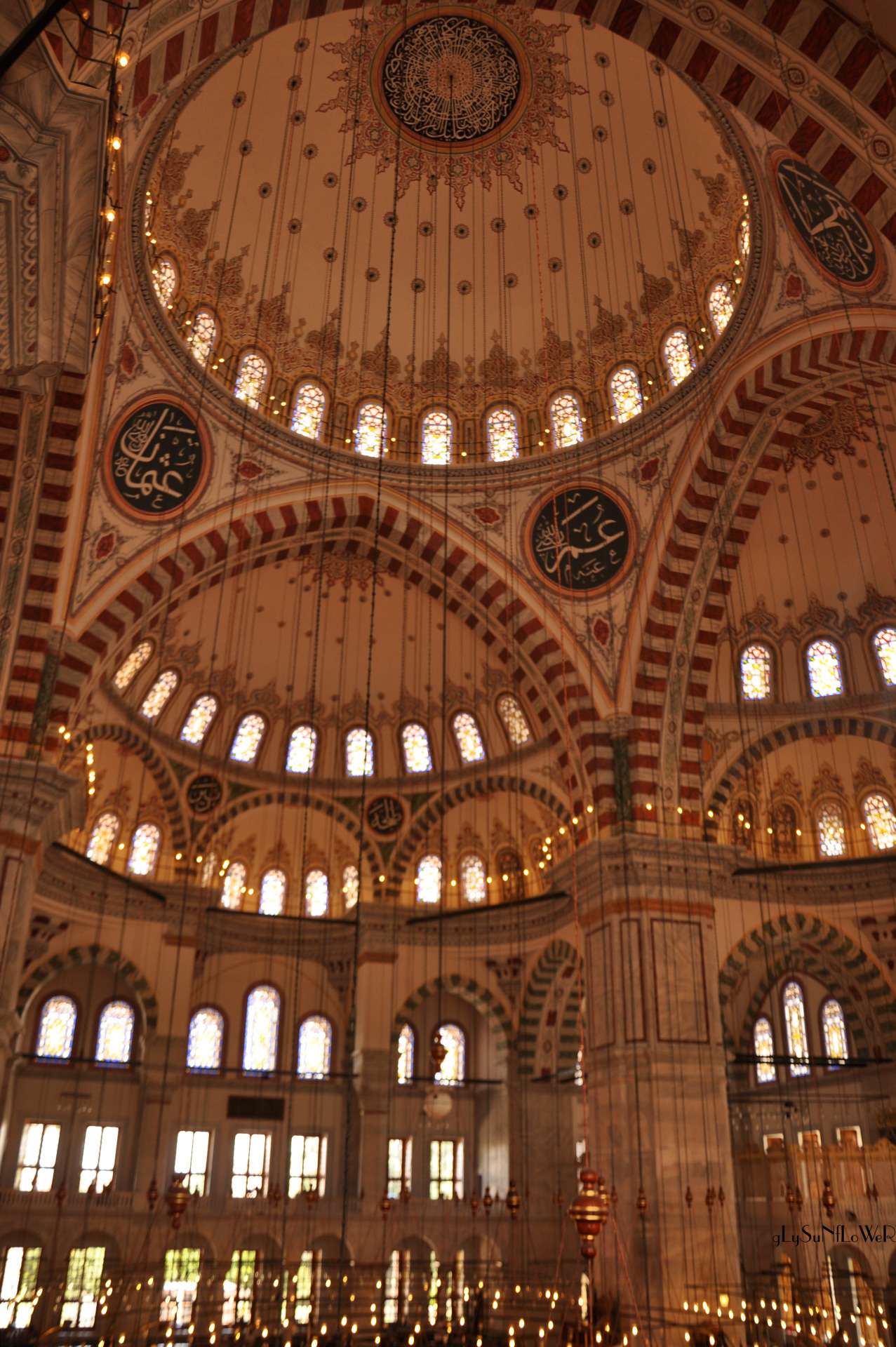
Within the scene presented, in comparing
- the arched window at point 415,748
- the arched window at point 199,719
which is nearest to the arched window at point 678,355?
the arched window at point 415,748

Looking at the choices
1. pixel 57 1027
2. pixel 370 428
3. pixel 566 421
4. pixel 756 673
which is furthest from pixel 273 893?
pixel 566 421

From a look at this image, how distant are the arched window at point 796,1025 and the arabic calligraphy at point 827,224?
12310 millimetres

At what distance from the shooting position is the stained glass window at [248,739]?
1875cm

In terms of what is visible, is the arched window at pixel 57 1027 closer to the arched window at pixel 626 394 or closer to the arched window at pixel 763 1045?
the arched window at pixel 763 1045

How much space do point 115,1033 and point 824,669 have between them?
1284 centimetres

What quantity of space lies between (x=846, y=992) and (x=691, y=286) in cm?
1134

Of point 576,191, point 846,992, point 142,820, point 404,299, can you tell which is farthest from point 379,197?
point 846,992

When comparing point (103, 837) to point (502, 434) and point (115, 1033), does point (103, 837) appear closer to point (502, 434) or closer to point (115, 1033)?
point (115, 1033)

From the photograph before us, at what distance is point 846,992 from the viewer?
17.5m

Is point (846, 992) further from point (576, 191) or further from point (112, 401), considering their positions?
point (112, 401)

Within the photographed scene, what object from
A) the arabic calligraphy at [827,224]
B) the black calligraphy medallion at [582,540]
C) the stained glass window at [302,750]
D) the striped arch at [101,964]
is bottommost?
the striped arch at [101,964]

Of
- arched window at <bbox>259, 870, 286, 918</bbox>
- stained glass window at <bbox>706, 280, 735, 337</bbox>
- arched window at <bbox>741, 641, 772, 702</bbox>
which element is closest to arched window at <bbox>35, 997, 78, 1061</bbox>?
arched window at <bbox>259, 870, 286, 918</bbox>

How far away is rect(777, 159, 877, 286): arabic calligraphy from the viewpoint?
1111 centimetres

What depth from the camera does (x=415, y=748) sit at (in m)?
19.2
